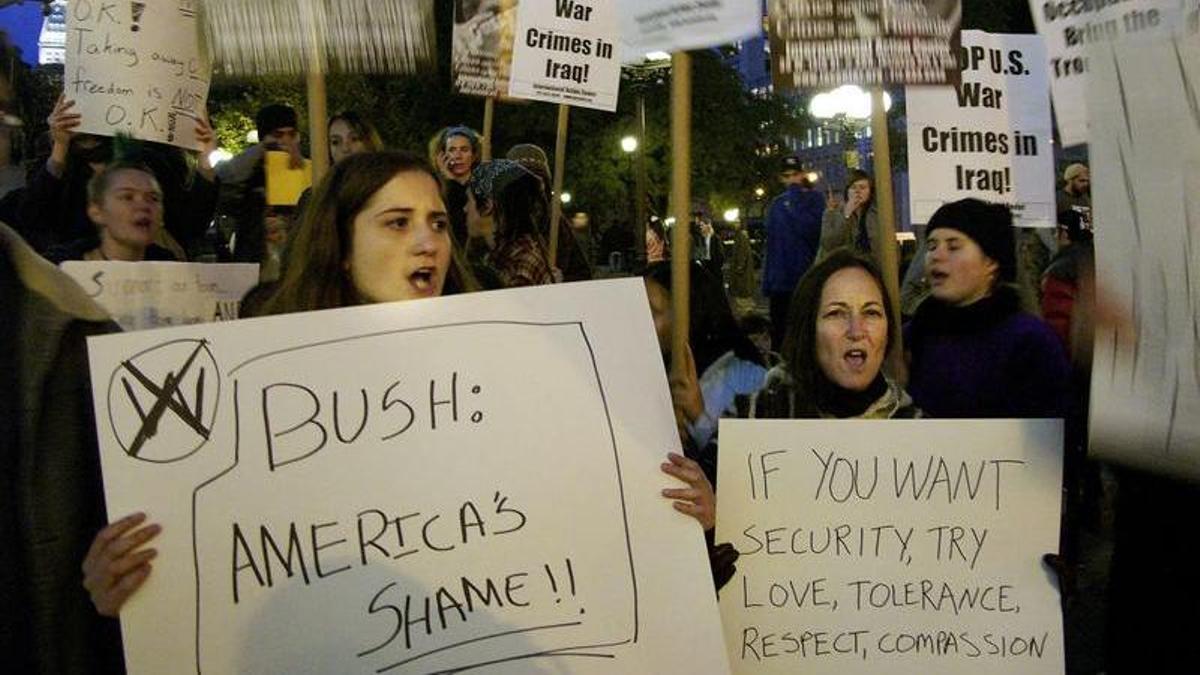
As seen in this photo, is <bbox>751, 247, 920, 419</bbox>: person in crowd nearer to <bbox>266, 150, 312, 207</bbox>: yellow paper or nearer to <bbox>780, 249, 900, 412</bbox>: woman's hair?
<bbox>780, 249, 900, 412</bbox>: woman's hair

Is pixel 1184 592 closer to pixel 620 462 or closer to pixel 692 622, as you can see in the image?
pixel 692 622

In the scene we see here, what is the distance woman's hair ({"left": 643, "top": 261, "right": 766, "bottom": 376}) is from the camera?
3658 millimetres

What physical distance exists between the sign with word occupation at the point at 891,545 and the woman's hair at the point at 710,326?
124 centimetres

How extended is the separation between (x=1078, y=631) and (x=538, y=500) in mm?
3480

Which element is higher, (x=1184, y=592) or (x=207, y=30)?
(x=207, y=30)

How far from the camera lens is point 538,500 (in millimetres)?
1939

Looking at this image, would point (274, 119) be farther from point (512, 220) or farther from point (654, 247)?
point (654, 247)

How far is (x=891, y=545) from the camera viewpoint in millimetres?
2389

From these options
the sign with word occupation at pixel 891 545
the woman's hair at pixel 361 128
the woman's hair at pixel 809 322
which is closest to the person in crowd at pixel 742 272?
the woman's hair at pixel 361 128

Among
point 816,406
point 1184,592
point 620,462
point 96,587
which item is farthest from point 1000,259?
point 96,587

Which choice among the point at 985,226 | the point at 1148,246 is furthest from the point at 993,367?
the point at 1148,246

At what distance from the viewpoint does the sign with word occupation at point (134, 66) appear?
406cm

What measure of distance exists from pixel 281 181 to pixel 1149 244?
4255 mm

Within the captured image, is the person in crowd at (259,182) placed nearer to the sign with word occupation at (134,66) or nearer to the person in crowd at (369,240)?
the sign with word occupation at (134,66)
